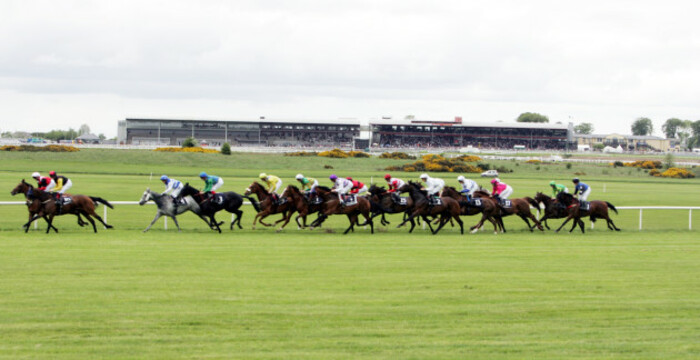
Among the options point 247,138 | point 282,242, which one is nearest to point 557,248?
point 282,242

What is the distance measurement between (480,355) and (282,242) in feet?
30.0

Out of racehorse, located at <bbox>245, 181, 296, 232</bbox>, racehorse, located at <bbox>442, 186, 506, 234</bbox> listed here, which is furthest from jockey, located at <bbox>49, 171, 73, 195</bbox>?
racehorse, located at <bbox>442, 186, 506, 234</bbox>

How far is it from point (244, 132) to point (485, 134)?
3486cm

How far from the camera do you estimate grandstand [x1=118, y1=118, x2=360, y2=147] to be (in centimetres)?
9200

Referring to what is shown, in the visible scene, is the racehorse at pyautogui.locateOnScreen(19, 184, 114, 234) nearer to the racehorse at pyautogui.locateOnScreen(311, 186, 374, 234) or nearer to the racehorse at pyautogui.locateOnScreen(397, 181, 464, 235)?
the racehorse at pyautogui.locateOnScreen(311, 186, 374, 234)

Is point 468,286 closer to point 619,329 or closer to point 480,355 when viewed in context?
→ point 619,329

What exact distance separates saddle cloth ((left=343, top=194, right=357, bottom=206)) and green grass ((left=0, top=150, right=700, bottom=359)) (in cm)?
117

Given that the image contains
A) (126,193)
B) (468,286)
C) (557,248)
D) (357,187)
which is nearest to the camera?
(468,286)

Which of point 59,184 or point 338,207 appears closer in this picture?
point 59,184

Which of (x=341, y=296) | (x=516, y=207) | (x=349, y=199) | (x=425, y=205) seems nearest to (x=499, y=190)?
(x=516, y=207)

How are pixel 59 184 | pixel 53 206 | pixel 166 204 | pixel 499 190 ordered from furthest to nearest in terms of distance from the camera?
pixel 499 190 → pixel 166 204 → pixel 59 184 → pixel 53 206

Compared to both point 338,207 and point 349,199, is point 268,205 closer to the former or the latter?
point 338,207

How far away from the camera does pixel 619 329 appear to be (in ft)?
26.3

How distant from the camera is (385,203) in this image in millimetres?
19797
